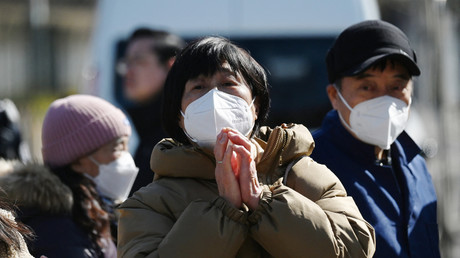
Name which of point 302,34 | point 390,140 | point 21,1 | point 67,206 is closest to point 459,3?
point 302,34

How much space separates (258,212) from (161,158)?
0.37m

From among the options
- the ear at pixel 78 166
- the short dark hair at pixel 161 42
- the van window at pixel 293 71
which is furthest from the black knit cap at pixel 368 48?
the van window at pixel 293 71

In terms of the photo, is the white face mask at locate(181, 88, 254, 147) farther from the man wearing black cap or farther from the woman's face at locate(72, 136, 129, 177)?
the woman's face at locate(72, 136, 129, 177)

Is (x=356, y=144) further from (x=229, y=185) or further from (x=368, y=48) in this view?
(x=229, y=185)

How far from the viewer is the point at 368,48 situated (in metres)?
3.21

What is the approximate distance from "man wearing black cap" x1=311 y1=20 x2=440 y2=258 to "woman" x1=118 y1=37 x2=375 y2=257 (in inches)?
22.0

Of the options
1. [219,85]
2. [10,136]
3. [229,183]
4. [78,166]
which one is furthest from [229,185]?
[10,136]

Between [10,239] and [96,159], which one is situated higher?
[10,239]

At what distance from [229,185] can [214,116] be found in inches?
9.2

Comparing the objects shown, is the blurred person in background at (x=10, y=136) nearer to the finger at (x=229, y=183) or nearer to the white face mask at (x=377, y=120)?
the white face mask at (x=377, y=120)

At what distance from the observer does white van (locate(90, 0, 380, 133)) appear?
6.34 m

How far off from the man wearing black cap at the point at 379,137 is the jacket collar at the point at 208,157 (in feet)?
1.93

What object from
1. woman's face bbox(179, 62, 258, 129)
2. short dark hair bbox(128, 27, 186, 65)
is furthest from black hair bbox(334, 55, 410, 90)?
short dark hair bbox(128, 27, 186, 65)

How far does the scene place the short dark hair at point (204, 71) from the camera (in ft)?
8.43
